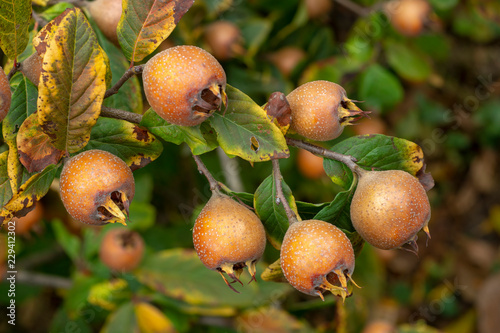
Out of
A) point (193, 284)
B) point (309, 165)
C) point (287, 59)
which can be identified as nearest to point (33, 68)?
point (193, 284)

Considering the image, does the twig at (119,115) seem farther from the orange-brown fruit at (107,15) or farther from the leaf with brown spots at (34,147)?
the orange-brown fruit at (107,15)

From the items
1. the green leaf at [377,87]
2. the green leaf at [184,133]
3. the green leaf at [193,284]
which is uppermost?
the green leaf at [184,133]

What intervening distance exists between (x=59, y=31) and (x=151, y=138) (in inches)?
12.7

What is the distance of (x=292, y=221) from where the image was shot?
3.51ft

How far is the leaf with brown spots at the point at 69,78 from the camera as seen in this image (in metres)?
0.93

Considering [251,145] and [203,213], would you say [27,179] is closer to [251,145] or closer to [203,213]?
[203,213]

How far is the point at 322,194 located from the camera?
2742 mm

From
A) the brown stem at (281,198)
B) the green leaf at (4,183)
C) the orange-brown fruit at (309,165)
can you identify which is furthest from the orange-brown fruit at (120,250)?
the brown stem at (281,198)

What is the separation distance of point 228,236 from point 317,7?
1982mm

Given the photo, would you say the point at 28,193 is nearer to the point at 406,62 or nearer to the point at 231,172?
the point at 231,172

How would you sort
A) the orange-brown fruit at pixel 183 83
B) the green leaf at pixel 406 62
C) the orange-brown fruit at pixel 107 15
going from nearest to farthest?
the orange-brown fruit at pixel 183 83 < the orange-brown fruit at pixel 107 15 < the green leaf at pixel 406 62

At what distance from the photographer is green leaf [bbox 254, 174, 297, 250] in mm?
1141

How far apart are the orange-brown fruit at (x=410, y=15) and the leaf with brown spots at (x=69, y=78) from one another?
2.08 metres

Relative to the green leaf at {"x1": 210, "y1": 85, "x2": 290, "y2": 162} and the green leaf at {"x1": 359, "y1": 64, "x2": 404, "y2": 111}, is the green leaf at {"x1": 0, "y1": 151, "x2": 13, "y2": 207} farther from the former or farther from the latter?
the green leaf at {"x1": 359, "y1": 64, "x2": 404, "y2": 111}
